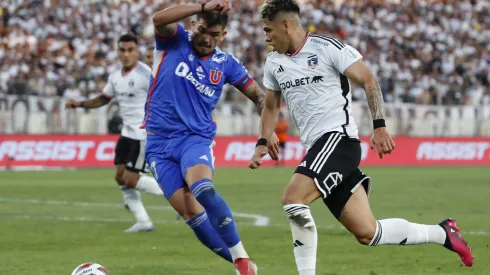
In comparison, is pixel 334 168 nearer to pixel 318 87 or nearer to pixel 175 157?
pixel 318 87

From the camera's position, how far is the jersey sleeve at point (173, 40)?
844cm

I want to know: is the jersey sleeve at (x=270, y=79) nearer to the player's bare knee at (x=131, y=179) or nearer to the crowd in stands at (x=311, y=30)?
the player's bare knee at (x=131, y=179)

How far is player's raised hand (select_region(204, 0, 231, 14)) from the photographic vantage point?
25.7 ft

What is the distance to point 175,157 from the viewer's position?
8.40m

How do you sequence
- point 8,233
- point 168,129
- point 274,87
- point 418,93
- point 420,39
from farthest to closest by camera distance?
1. point 420,39
2. point 418,93
3. point 8,233
4. point 168,129
5. point 274,87

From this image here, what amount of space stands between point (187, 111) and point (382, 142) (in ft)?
7.37

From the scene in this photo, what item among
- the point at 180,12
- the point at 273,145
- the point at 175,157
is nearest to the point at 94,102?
the point at 175,157

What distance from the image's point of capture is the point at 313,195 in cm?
723

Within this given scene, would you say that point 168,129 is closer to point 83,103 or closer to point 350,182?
point 350,182

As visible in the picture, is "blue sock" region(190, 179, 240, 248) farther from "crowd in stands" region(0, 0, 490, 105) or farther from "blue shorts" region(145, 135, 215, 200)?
"crowd in stands" region(0, 0, 490, 105)

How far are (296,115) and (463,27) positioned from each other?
37.4 meters

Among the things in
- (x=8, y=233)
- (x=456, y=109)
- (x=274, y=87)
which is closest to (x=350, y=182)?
(x=274, y=87)

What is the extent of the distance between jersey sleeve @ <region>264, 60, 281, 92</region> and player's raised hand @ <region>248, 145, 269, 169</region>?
505 millimetres

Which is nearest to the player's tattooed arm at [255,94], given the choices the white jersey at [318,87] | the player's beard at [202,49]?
Result: the player's beard at [202,49]
